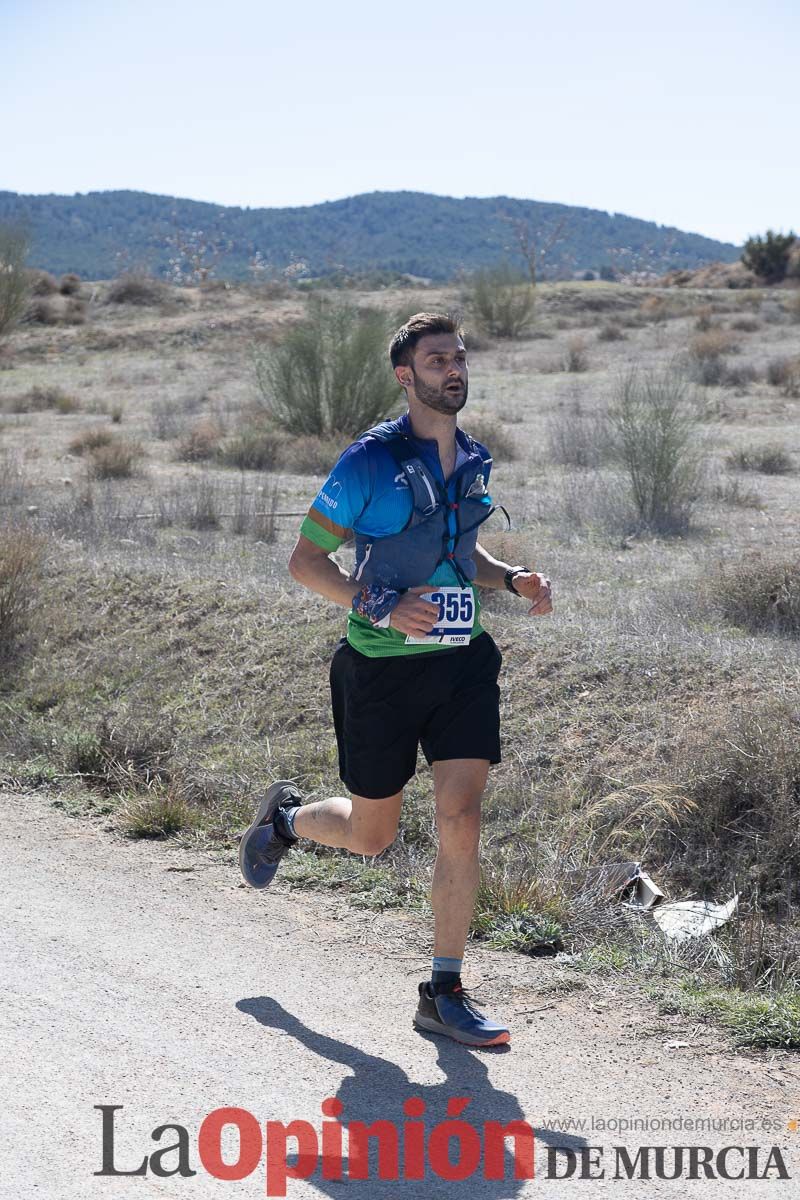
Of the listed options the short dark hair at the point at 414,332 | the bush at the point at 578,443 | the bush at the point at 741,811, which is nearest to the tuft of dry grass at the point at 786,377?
the bush at the point at 578,443

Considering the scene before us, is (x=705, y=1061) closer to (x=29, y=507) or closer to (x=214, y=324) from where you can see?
(x=29, y=507)

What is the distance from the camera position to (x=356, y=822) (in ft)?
14.3

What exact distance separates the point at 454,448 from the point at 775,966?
213 centimetres

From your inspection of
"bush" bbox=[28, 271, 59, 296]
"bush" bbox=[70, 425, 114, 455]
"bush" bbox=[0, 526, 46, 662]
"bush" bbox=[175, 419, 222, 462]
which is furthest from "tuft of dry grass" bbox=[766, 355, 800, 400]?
"bush" bbox=[28, 271, 59, 296]

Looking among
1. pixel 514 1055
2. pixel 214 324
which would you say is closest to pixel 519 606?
pixel 514 1055

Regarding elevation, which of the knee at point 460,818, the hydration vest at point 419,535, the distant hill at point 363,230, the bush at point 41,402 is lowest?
the knee at point 460,818

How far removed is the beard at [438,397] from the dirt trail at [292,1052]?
1875 millimetres

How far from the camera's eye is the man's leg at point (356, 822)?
4.30m

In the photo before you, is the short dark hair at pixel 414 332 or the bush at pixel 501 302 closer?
the short dark hair at pixel 414 332

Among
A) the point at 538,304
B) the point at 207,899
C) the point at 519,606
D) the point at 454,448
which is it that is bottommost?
the point at 207,899

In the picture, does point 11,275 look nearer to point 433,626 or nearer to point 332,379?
point 332,379

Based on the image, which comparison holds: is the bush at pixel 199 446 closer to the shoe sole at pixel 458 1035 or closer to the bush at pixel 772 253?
the shoe sole at pixel 458 1035

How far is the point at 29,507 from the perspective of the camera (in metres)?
13.1

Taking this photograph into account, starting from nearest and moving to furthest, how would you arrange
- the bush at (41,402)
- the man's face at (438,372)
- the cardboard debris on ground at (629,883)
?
the man's face at (438,372) → the cardboard debris on ground at (629,883) → the bush at (41,402)
